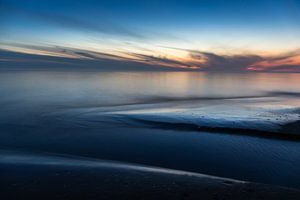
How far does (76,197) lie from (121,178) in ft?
4.47

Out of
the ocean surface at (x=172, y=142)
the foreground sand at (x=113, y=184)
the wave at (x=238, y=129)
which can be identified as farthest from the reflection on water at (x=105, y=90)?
the foreground sand at (x=113, y=184)

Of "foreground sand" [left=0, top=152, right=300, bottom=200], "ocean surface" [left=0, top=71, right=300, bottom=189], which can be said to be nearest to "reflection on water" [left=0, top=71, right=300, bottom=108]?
"ocean surface" [left=0, top=71, right=300, bottom=189]

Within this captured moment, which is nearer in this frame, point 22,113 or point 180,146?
point 180,146

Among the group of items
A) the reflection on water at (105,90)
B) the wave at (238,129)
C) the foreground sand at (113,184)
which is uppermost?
the reflection on water at (105,90)

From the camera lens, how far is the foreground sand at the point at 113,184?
5500 millimetres

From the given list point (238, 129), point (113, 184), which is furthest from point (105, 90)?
point (113, 184)

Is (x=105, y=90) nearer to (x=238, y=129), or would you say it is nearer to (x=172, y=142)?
(x=238, y=129)

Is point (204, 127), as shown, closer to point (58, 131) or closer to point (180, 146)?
point (180, 146)

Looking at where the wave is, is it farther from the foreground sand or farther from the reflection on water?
the reflection on water

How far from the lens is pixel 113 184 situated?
605cm

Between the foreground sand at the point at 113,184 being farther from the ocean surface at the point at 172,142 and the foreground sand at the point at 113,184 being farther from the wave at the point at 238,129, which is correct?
the wave at the point at 238,129

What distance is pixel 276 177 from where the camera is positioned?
7172mm

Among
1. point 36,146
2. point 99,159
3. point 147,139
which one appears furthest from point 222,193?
point 36,146

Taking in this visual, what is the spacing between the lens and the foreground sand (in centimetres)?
550
